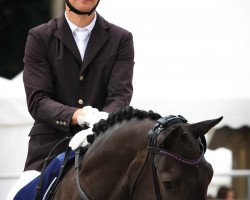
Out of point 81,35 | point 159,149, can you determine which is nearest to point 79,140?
point 159,149

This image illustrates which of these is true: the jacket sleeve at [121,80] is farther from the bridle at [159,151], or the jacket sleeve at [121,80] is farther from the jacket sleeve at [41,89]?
the bridle at [159,151]

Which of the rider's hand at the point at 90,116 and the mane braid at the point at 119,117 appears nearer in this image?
the mane braid at the point at 119,117

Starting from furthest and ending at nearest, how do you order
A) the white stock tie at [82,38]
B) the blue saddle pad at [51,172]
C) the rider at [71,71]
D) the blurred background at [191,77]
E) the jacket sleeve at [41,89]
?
the blurred background at [191,77]
the white stock tie at [82,38]
the rider at [71,71]
the jacket sleeve at [41,89]
the blue saddle pad at [51,172]

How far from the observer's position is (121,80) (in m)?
5.96

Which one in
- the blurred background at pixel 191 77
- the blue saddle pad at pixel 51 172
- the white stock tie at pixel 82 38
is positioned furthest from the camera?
the blurred background at pixel 191 77

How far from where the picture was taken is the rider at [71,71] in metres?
5.87

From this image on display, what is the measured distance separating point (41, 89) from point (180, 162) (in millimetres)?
1424

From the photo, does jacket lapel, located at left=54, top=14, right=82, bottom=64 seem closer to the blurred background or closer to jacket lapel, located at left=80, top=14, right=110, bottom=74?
jacket lapel, located at left=80, top=14, right=110, bottom=74

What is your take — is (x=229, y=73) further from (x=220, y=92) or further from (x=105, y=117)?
(x=105, y=117)

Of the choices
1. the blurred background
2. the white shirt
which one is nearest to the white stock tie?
the white shirt

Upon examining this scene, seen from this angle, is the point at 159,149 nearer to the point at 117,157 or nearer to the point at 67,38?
the point at 117,157

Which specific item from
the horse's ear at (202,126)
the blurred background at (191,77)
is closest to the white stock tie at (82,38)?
the horse's ear at (202,126)

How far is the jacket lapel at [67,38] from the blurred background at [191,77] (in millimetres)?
4391

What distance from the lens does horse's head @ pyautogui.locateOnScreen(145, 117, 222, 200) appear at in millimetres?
4641
